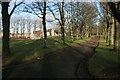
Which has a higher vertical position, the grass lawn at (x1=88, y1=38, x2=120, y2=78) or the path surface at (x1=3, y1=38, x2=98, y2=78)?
the grass lawn at (x1=88, y1=38, x2=120, y2=78)

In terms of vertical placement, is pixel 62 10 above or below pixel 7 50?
above

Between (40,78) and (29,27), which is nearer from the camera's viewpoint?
(40,78)

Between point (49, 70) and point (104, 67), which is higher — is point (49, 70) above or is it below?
below

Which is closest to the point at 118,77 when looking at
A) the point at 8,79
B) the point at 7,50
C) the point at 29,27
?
the point at 8,79

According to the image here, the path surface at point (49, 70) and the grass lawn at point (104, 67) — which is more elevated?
the grass lawn at point (104, 67)

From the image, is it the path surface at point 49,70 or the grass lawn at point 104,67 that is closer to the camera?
the grass lawn at point 104,67

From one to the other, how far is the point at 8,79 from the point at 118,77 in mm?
5103

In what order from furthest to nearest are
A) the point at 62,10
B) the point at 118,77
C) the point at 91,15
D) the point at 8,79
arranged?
the point at 91,15
the point at 62,10
the point at 8,79
the point at 118,77

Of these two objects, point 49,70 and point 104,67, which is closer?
point 49,70

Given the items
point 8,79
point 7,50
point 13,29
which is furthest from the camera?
point 13,29

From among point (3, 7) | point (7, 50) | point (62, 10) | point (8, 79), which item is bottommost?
point (8, 79)

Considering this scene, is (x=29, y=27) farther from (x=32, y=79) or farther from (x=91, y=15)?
(x=32, y=79)

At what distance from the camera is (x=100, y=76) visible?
219 inches

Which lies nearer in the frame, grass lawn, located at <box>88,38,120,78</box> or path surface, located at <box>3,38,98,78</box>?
grass lawn, located at <box>88,38,120,78</box>
